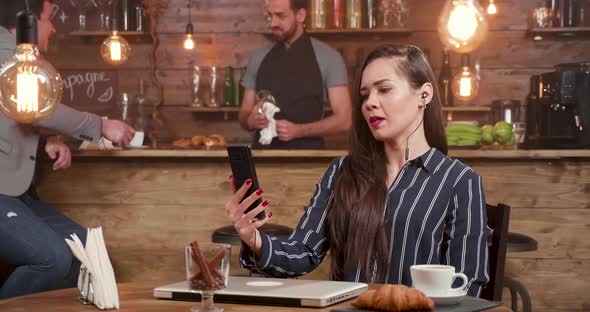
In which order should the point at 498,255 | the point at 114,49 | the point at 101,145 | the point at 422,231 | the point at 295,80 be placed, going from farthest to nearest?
the point at 114,49, the point at 295,80, the point at 101,145, the point at 422,231, the point at 498,255

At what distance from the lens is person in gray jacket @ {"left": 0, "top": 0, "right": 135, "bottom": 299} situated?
3.13m

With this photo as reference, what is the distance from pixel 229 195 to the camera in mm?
3955

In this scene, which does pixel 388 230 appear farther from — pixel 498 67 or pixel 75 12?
pixel 75 12

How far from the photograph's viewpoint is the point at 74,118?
3527 mm

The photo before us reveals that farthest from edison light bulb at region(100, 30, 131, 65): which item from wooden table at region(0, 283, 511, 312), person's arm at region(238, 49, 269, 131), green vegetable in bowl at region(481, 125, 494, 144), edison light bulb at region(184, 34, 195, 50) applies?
wooden table at region(0, 283, 511, 312)

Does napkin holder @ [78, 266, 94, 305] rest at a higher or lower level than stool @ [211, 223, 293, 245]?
higher

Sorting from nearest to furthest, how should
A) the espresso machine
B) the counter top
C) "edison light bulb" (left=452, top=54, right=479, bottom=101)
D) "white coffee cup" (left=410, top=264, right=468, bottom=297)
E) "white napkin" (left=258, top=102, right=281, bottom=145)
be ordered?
1. "white coffee cup" (left=410, top=264, right=468, bottom=297)
2. the counter top
3. the espresso machine
4. "white napkin" (left=258, top=102, right=281, bottom=145)
5. "edison light bulb" (left=452, top=54, right=479, bottom=101)

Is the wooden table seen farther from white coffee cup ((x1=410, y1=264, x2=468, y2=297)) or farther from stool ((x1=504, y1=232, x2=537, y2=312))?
stool ((x1=504, y1=232, x2=537, y2=312))

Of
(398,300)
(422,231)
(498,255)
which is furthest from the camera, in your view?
(422,231)

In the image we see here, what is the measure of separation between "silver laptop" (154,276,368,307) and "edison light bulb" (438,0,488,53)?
2.78m

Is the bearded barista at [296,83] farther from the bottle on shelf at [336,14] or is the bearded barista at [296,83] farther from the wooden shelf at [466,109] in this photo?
the wooden shelf at [466,109]

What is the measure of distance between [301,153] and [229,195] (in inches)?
15.6

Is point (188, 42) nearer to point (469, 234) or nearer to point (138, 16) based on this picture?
point (138, 16)

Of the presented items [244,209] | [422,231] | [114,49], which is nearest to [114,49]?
[114,49]
